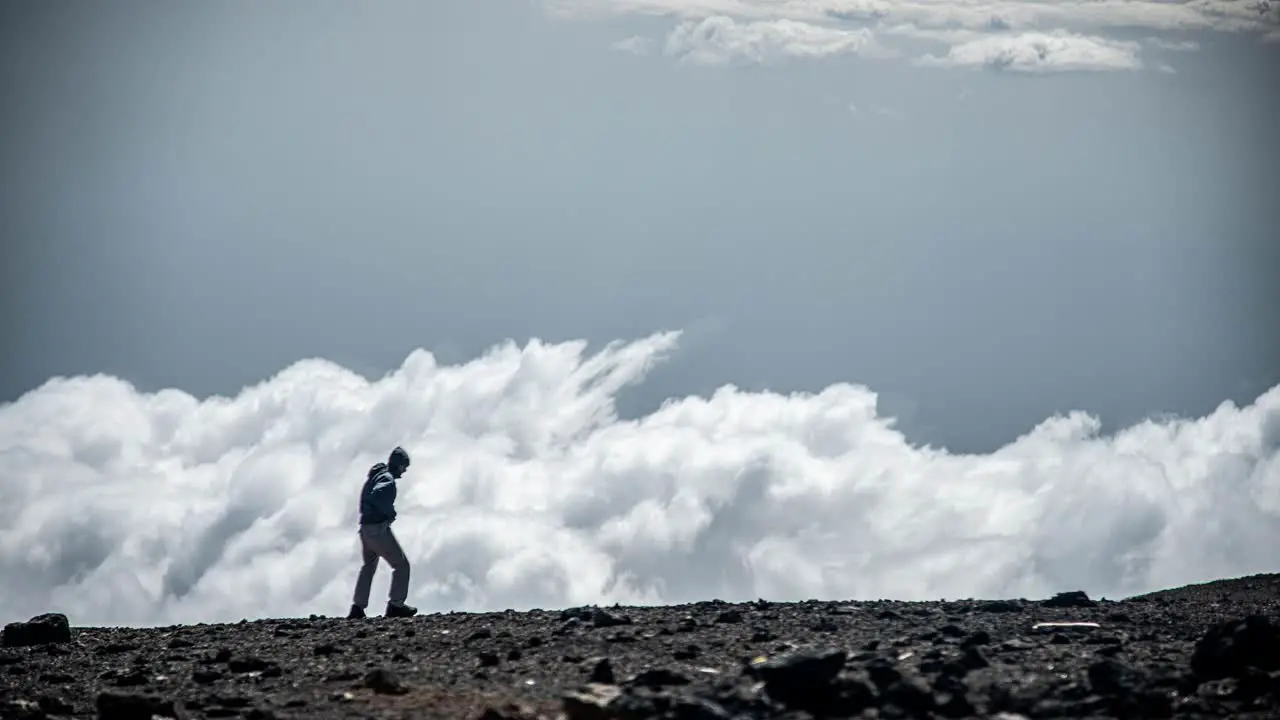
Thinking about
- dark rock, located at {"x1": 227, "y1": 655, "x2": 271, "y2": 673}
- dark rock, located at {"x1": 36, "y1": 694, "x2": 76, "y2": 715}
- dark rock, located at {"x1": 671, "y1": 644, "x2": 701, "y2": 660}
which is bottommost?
dark rock, located at {"x1": 671, "y1": 644, "x2": 701, "y2": 660}

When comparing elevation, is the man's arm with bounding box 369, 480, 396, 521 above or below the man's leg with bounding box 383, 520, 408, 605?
above

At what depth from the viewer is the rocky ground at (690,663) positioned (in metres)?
18.0

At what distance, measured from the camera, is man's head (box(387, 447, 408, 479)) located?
1342 inches

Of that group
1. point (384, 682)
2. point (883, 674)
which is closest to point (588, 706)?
point (883, 674)

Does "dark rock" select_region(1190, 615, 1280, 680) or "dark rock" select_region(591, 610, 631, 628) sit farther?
"dark rock" select_region(591, 610, 631, 628)

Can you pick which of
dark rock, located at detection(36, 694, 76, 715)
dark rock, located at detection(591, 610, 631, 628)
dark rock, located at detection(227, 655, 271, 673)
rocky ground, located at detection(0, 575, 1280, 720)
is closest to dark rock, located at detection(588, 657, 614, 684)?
rocky ground, located at detection(0, 575, 1280, 720)

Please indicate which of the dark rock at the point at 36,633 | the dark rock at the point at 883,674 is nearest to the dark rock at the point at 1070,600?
the dark rock at the point at 883,674

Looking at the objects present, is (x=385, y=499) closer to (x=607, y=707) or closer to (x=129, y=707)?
(x=129, y=707)

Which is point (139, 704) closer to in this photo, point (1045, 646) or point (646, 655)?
point (646, 655)

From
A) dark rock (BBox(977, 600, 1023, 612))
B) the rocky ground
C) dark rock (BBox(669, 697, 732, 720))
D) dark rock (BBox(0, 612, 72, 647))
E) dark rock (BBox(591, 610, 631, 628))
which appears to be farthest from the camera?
dark rock (BBox(0, 612, 72, 647))

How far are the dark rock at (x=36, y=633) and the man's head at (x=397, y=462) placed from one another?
7411 millimetres

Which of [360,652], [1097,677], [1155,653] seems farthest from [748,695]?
[360,652]

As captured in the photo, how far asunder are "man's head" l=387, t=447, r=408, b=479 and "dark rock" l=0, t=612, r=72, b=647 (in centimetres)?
741

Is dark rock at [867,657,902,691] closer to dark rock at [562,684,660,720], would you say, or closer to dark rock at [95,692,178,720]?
dark rock at [562,684,660,720]
